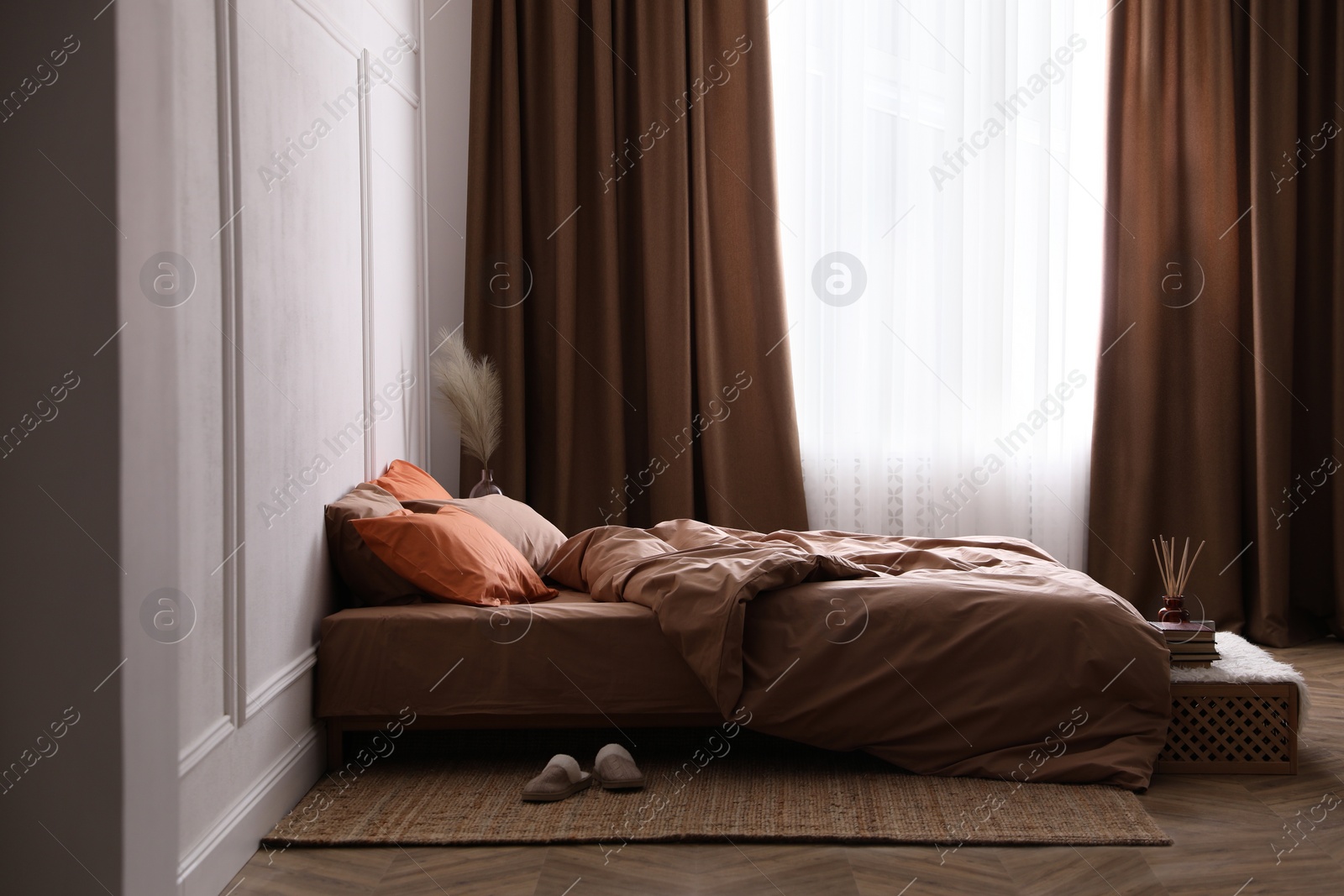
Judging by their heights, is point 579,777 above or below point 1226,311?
below

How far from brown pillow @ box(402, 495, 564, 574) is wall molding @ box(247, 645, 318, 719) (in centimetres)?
60

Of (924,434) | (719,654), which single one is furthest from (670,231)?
(719,654)

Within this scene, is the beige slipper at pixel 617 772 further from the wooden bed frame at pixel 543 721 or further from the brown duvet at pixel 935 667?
the brown duvet at pixel 935 667

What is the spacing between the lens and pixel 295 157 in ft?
8.00

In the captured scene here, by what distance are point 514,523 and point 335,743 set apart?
84 centimetres

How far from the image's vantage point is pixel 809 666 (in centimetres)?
243

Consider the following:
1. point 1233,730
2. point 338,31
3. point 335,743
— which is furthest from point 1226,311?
point 335,743

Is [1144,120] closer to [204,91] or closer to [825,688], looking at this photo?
[825,688]

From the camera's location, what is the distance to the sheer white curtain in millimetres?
4281

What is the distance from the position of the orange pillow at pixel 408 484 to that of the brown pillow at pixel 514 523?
0.29 feet

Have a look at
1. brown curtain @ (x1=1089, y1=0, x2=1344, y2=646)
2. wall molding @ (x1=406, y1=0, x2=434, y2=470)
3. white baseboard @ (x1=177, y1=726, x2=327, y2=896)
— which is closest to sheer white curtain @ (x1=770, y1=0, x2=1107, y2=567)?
brown curtain @ (x1=1089, y1=0, x2=1344, y2=646)

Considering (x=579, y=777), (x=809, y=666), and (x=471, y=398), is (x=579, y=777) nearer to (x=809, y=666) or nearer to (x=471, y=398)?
(x=809, y=666)

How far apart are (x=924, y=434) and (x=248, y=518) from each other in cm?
296

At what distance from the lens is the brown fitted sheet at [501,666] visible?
2482 millimetres
